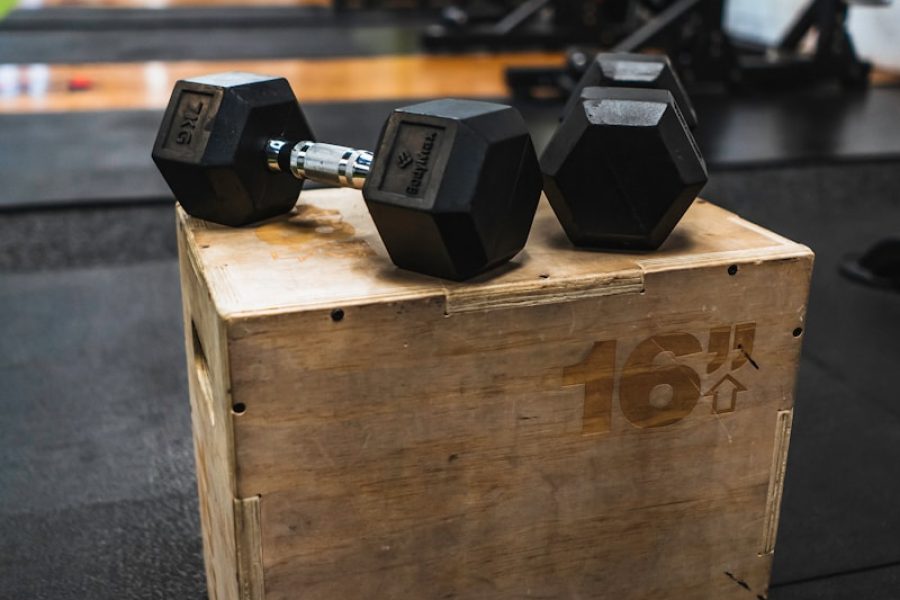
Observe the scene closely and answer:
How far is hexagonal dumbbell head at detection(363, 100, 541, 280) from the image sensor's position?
0.72 m

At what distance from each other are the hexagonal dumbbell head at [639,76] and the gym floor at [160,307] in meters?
0.54

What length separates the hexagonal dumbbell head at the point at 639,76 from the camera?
38.0 inches

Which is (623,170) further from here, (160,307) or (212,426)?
(160,307)

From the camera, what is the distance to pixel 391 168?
751 millimetres

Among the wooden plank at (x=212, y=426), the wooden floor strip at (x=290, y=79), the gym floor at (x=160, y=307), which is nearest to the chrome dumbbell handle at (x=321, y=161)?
the wooden plank at (x=212, y=426)

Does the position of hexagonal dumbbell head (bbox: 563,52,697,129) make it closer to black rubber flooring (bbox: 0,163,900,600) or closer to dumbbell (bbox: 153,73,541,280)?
dumbbell (bbox: 153,73,541,280)

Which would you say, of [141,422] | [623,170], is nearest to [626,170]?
[623,170]

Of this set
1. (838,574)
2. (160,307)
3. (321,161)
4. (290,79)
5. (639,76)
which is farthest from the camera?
(290,79)

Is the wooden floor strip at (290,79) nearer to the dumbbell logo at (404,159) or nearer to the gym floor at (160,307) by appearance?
the gym floor at (160,307)

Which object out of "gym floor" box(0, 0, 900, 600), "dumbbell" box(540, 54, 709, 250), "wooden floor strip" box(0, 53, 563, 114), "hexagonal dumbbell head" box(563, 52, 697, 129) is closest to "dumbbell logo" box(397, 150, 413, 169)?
"dumbbell" box(540, 54, 709, 250)

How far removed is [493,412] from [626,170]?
229mm

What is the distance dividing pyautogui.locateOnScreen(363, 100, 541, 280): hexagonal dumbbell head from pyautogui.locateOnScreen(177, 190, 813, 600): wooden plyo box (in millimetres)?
24

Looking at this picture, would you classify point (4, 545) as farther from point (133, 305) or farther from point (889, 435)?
point (889, 435)

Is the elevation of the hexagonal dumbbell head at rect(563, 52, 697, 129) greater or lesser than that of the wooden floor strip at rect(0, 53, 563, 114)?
greater
